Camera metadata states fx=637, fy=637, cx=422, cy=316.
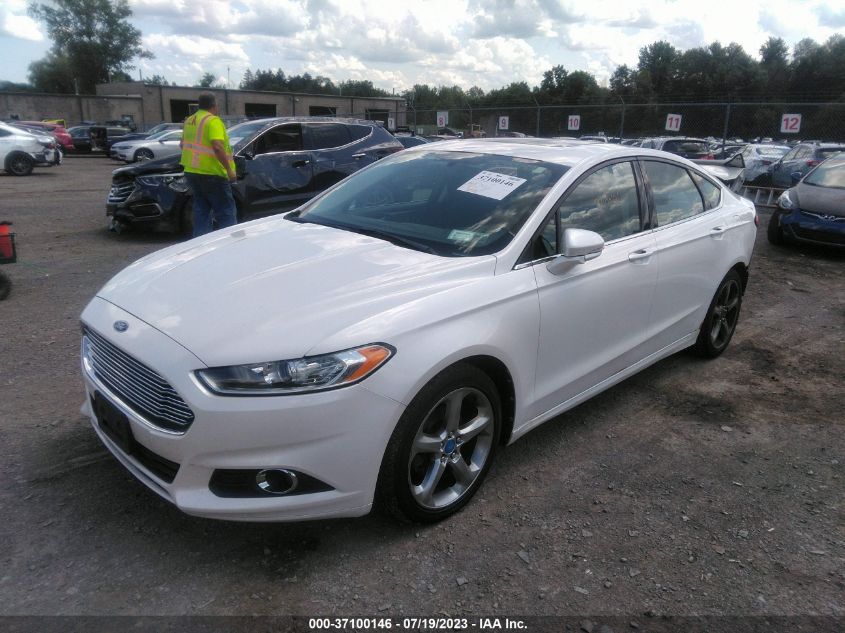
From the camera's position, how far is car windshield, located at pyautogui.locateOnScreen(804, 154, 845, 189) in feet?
30.2

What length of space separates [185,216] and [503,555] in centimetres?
752

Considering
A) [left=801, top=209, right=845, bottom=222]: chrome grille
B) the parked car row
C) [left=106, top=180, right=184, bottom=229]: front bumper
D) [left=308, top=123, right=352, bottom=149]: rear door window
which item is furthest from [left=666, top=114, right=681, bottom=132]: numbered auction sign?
[left=106, top=180, right=184, bottom=229]: front bumper

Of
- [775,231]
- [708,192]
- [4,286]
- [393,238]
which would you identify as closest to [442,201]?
[393,238]

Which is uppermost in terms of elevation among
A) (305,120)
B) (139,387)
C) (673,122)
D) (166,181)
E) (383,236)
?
(673,122)

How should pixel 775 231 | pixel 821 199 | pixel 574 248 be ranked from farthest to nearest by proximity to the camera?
1. pixel 775 231
2. pixel 821 199
3. pixel 574 248

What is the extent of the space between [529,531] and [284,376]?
4.43 feet

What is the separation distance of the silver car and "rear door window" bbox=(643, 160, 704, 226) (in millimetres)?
21378

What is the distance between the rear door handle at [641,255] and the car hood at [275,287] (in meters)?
1.11

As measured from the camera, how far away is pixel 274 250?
3178 mm

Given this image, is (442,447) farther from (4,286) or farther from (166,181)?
(166,181)

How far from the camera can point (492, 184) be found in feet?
11.3

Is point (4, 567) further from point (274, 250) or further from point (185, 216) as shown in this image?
point (185, 216)

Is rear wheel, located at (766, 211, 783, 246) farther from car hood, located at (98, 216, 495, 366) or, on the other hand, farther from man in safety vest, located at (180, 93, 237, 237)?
car hood, located at (98, 216, 495, 366)

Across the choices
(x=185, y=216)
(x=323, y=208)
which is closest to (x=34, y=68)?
(x=185, y=216)
